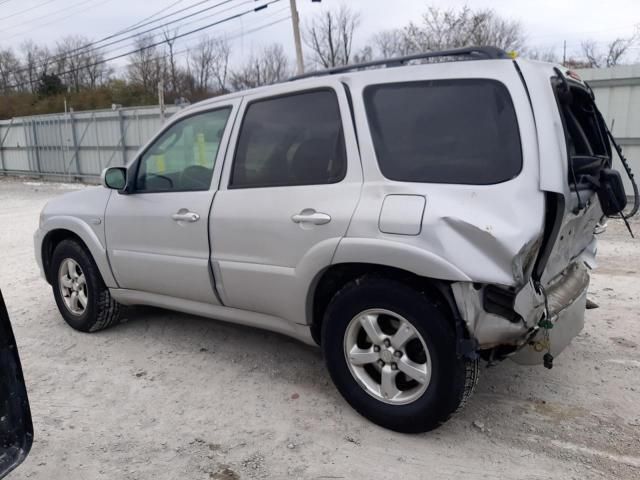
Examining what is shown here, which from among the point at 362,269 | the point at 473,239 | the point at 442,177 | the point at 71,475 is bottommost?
the point at 71,475

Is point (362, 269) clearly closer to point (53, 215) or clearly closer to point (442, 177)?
point (442, 177)

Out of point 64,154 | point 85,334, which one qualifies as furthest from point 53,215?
point 64,154

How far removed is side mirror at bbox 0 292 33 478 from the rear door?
149cm

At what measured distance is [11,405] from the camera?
2.02 m

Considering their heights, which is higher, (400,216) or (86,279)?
(400,216)

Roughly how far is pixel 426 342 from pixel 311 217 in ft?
3.01

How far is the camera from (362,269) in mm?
2934

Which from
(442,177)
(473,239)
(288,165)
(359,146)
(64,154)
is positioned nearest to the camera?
(473,239)

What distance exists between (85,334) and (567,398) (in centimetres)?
376

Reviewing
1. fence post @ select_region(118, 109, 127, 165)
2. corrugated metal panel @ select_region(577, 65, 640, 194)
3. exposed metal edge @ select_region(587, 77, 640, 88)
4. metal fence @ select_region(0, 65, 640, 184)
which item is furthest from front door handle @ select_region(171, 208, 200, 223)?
fence post @ select_region(118, 109, 127, 165)

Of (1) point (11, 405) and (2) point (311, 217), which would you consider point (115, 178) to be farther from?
(1) point (11, 405)

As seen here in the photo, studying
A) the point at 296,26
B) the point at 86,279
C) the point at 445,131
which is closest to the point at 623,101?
the point at 445,131

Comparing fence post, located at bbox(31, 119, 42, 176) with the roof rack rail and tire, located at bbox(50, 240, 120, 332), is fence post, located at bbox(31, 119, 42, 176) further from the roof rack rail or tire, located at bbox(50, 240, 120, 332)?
the roof rack rail

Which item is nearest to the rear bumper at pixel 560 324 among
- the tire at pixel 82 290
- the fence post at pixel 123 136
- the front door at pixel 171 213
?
the front door at pixel 171 213
